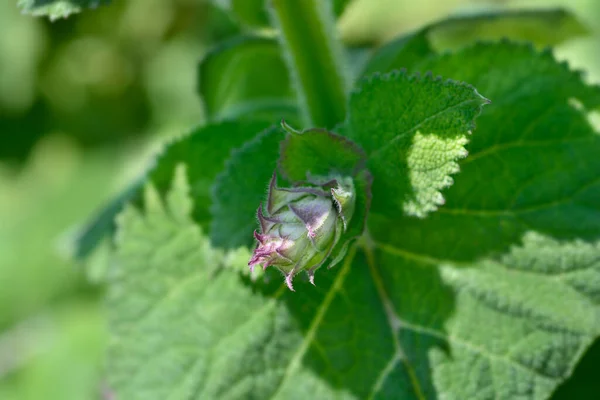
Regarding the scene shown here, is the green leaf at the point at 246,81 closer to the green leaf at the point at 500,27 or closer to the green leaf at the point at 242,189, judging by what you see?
the green leaf at the point at 500,27

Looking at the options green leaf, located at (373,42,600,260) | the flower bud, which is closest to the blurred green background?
green leaf, located at (373,42,600,260)

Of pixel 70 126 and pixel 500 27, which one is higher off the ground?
pixel 500 27

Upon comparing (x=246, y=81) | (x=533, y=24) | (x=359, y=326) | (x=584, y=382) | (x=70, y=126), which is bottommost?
(x=584, y=382)

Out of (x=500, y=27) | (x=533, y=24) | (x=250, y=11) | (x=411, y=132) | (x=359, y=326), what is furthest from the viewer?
(x=500, y=27)

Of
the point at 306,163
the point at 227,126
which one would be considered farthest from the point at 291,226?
the point at 227,126

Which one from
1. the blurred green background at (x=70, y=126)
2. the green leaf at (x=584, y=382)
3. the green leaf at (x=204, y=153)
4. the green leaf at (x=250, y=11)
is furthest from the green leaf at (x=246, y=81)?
the blurred green background at (x=70, y=126)

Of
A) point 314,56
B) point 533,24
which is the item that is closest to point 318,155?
point 314,56

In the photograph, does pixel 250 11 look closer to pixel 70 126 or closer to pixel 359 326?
pixel 359 326

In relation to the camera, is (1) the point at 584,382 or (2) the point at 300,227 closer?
(2) the point at 300,227
